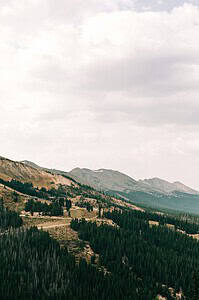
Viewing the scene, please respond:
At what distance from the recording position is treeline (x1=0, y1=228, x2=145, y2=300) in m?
138

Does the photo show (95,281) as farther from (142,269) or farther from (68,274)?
(142,269)

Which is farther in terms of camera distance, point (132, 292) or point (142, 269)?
point (142, 269)

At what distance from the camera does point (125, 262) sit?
195m

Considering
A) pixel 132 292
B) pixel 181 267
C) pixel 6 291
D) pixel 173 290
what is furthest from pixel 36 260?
pixel 181 267

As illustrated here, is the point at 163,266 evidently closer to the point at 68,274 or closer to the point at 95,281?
the point at 95,281

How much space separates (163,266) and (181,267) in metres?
12.7

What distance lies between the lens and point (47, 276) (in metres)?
152

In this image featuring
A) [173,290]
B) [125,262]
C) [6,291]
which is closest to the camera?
[6,291]

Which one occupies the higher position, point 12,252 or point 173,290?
point 12,252

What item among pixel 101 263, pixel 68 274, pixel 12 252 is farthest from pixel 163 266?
pixel 12 252

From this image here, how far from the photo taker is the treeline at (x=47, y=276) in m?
138

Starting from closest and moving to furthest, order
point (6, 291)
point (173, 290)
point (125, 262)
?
point (6, 291), point (173, 290), point (125, 262)

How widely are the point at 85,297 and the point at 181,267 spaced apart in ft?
283

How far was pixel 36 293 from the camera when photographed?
458 ft
